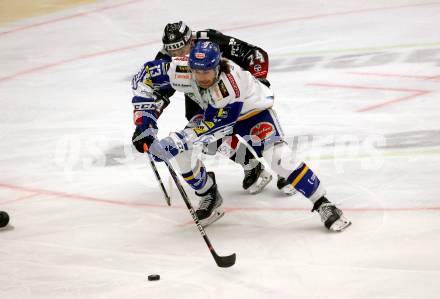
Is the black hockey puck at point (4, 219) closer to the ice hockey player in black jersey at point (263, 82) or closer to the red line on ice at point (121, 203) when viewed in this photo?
the red line on ice at point (121, 203)

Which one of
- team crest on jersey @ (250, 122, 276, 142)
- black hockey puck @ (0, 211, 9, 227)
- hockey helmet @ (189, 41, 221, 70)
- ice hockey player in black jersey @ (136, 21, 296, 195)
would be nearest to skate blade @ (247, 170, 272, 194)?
ice hockey player in black jersey @ (136, 21, 296, 195)

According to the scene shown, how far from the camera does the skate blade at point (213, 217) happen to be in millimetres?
6070

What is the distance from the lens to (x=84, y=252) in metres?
5.73

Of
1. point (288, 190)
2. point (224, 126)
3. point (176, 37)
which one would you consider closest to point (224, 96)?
point (224, 126)

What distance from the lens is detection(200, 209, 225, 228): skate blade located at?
6.07 meters

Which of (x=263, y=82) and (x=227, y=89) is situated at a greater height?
(x=227, y=89)

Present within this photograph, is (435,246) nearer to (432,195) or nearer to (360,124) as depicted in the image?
(432,195)

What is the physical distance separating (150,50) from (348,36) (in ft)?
8.61

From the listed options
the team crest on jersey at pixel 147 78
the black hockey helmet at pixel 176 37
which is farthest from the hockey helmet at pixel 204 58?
the team crest on jersey at pixel 147 78

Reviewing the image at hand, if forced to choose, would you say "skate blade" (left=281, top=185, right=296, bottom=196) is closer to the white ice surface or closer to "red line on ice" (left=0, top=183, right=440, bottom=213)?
the white ice surface

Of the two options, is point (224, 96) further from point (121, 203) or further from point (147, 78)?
point (121, 203)

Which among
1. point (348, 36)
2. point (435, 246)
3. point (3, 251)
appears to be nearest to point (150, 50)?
point (348, 36)

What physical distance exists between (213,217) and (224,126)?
2.85ft

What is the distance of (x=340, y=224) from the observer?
5.63 m
